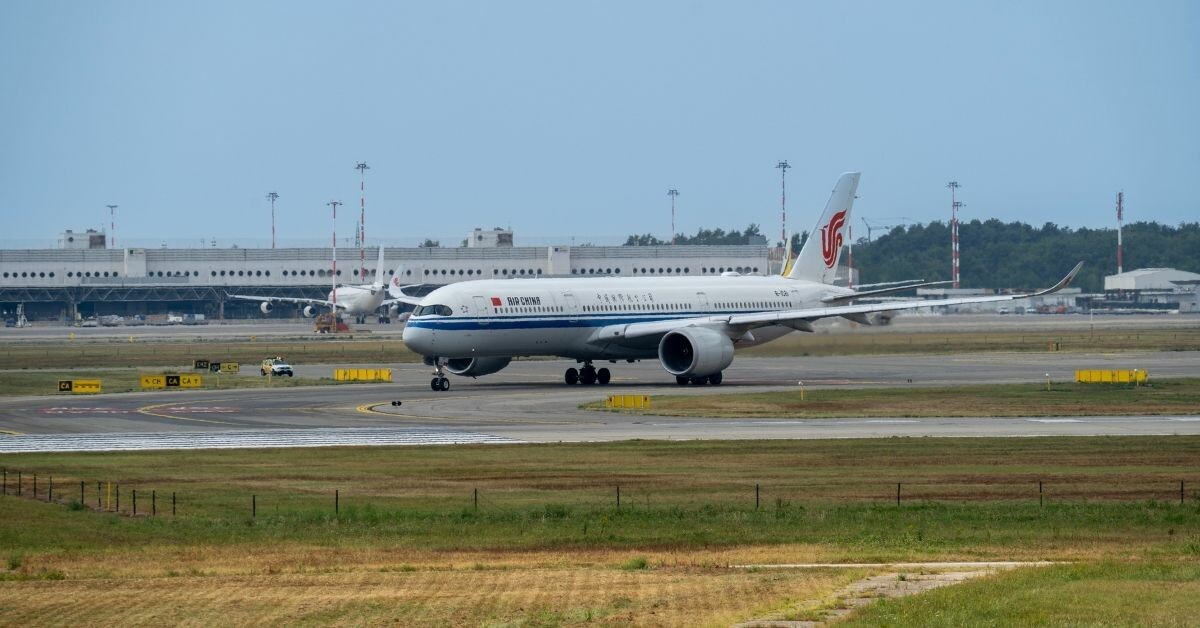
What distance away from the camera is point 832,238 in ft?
285

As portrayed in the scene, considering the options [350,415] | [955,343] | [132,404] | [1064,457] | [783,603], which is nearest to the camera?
[783,603]

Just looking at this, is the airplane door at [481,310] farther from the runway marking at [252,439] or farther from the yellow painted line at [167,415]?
the runway marking at [252,439]

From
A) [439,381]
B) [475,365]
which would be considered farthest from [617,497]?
[475,365]

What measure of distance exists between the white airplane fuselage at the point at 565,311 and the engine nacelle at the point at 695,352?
1.21 metres

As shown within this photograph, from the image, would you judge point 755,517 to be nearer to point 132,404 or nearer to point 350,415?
point 350,415

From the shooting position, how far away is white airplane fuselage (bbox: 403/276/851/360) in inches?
2771

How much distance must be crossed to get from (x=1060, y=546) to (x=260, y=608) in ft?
51.8

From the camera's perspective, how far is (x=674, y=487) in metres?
39.9

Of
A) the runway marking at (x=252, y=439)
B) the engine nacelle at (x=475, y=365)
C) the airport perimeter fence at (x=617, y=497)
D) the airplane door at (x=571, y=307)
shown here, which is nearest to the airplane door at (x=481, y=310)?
the airplane door at (x=571, y=307)

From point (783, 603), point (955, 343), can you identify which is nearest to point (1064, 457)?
point (783, 603)

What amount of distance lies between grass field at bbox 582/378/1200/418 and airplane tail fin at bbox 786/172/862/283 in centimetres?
1775

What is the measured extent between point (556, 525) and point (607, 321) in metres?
40.0

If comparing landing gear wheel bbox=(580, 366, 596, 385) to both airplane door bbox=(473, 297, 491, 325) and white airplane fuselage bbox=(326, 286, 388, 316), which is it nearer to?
airplane door bbox=(473, 297, 491, 325)

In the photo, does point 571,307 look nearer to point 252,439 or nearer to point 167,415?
point 167,415
